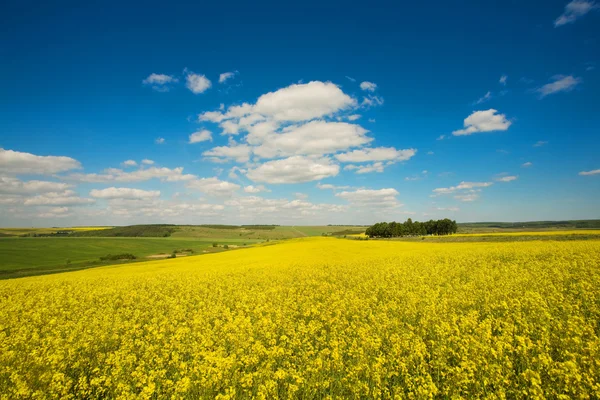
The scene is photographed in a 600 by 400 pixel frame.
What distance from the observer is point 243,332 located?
24.0ft

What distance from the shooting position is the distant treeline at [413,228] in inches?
3954

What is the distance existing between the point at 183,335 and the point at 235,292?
5120mm

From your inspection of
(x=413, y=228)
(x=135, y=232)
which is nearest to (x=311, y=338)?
(x=413, y=228)

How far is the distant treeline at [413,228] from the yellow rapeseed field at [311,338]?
287ft

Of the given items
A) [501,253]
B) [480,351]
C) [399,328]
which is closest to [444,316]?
[399,328]

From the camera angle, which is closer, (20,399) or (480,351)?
(20,399)

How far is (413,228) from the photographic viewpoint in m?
105

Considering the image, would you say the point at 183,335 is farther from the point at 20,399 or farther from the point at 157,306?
the point at 157,306

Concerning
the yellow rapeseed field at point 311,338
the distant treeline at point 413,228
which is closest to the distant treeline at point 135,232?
the distant treeline at point 413,228

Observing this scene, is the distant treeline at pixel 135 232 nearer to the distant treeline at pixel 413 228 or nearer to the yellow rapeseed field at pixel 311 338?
the distant treeline at pixel 413 228

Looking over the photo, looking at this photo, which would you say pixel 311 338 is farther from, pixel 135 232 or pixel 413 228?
pixel 135 232

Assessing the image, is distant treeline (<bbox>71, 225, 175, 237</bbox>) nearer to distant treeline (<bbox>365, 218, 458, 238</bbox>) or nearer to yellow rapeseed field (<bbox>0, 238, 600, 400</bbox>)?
distant treeline (<bbox>365, 218, 458, 238</bbox>)

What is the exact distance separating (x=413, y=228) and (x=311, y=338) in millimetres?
106185

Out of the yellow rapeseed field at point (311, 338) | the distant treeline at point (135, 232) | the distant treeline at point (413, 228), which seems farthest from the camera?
the distant treeline at point (135, 232)
